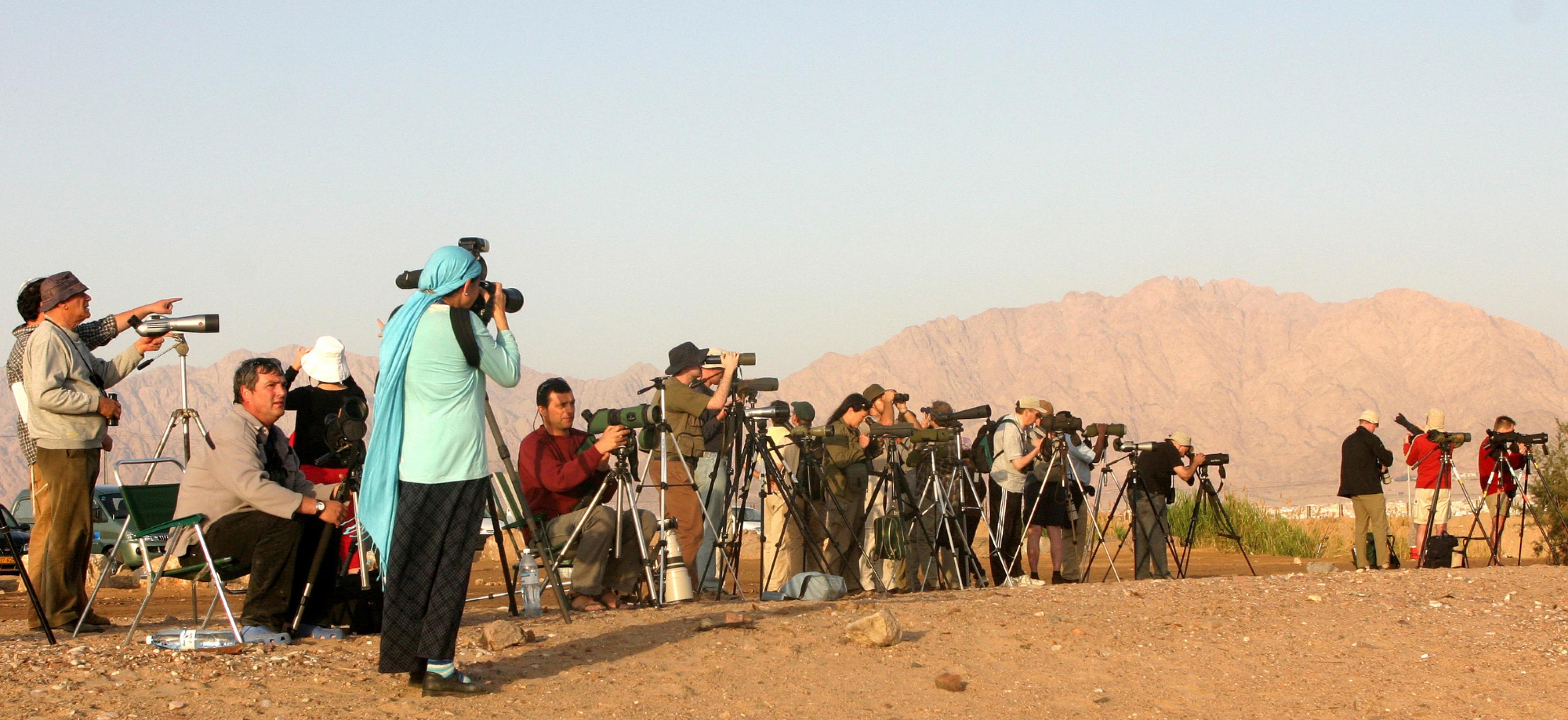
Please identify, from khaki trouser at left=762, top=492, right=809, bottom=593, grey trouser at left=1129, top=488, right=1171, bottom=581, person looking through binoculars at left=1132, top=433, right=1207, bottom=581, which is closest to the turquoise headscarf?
khaki trouser at left=762, top=492, right=809, bottom=593

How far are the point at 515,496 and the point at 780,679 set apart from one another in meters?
1.97

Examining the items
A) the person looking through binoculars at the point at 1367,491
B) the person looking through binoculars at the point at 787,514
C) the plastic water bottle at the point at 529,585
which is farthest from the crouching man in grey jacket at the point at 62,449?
the person looking through binoculars at the point at 1367,491

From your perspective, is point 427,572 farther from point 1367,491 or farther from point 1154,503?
point 1367,491

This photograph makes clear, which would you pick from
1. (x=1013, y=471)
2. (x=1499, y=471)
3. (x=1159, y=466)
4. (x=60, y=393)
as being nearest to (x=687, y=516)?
(x=1013, y=471)

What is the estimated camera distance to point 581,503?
7.74m

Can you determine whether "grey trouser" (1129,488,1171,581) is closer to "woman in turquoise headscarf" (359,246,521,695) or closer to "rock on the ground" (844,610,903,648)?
"rock on the ground" (844,610,903,648)

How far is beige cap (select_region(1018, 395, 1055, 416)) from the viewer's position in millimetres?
10875

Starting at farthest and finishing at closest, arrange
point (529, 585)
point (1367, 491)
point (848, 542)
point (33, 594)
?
point (1367, 491) < point (848, 542) < point (529, 585) < point (33, 594)

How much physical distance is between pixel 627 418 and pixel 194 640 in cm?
252

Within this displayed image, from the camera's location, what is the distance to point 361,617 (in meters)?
6.36

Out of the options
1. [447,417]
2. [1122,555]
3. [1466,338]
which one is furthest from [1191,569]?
[1466,338]

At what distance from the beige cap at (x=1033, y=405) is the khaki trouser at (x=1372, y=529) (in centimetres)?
292

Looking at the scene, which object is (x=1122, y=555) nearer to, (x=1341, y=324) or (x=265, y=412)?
(x=265, y=412)

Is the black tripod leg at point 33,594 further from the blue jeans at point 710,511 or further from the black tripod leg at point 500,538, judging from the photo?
the blue jeans at point 710,511
